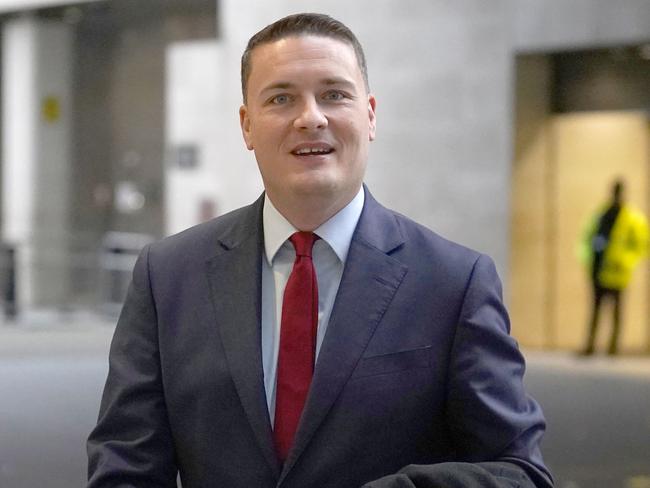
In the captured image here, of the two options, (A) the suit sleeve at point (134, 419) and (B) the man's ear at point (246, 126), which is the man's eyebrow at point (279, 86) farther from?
(A) the suit sleeve at point (134, 419)

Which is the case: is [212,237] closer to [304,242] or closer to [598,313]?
[304,242]

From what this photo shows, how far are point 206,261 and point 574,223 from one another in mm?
10936

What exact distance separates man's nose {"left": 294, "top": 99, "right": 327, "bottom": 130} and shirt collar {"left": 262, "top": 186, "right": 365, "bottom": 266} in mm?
200

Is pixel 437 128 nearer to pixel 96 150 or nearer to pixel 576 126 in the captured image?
pixel 576 126

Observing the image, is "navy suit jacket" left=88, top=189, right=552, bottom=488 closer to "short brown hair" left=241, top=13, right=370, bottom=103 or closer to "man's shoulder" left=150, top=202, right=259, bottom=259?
"man's shoulder" left=150, top=202, right=259, bottom=259

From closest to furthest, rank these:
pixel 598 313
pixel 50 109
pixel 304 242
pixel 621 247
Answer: pixel 304 242, pixel 621 247, pixel 598 313, pixel 50 109

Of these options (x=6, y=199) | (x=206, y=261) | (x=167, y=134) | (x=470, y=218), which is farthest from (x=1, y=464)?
(x=6, y=199)

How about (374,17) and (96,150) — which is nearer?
(374,17)

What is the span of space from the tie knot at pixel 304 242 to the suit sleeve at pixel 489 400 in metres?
0.30

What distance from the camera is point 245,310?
225 centimetres

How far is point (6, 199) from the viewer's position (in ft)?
61.5

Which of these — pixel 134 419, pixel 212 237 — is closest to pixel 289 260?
pixel 212 237

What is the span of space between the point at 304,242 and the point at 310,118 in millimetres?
244

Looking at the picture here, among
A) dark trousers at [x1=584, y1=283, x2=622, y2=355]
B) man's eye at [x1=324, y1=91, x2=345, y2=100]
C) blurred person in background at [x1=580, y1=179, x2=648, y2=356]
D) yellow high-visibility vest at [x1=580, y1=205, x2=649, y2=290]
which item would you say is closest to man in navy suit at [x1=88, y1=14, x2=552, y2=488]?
man's eye at [x1=324, y1=91, x2=345, y2=100]
